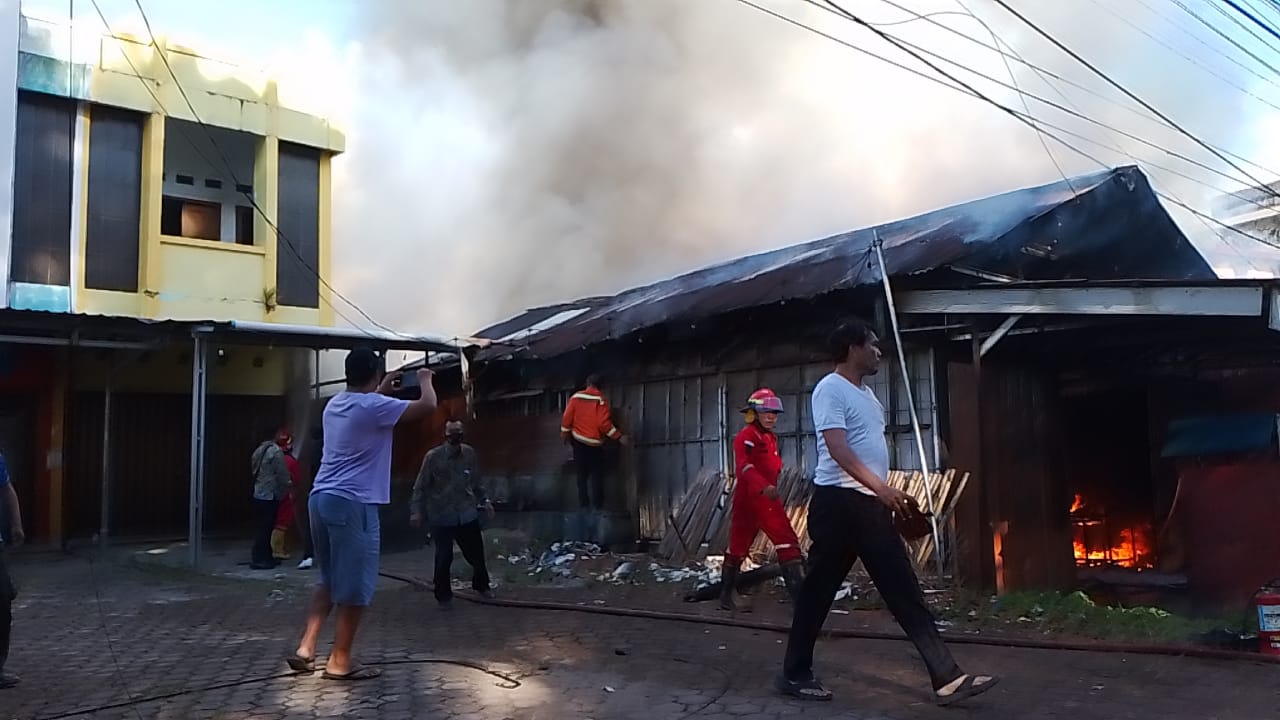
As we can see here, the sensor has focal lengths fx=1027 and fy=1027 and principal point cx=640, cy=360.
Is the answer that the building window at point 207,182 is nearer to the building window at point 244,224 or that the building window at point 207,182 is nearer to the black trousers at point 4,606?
the building window at point 244,224

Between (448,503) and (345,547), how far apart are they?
2.70 m

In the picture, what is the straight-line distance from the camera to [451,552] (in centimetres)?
727

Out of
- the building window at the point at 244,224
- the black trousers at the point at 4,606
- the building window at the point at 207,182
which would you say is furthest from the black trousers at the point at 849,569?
the building window at the point at 244,224

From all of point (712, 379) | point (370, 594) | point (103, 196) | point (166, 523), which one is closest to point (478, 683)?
point (370, 594)

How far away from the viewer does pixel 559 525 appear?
11.0 metres

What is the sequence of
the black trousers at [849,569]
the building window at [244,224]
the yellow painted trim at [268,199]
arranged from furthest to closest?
1. the building window at [244,224]
2. the yellow painted trim at [268,199]
3. the black trousers at [849,569]

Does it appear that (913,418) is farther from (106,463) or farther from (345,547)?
(106,463)

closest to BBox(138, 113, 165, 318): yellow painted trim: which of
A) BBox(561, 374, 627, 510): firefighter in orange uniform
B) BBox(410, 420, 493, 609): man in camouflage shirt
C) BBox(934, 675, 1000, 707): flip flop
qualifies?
BBox(561, 374, 627, 510): firefighter in orange uniform

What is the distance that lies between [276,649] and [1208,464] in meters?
6.52

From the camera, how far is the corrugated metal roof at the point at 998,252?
7.86 metres

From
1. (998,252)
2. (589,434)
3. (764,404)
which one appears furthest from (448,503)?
(998,252)

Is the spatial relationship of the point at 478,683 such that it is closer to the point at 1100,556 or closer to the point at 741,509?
the point at 741,509

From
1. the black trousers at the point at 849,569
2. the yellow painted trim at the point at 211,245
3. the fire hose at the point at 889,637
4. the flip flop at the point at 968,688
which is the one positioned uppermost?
the yellow painted trim at the point at 211,245

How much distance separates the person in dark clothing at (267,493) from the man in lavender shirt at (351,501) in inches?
232
